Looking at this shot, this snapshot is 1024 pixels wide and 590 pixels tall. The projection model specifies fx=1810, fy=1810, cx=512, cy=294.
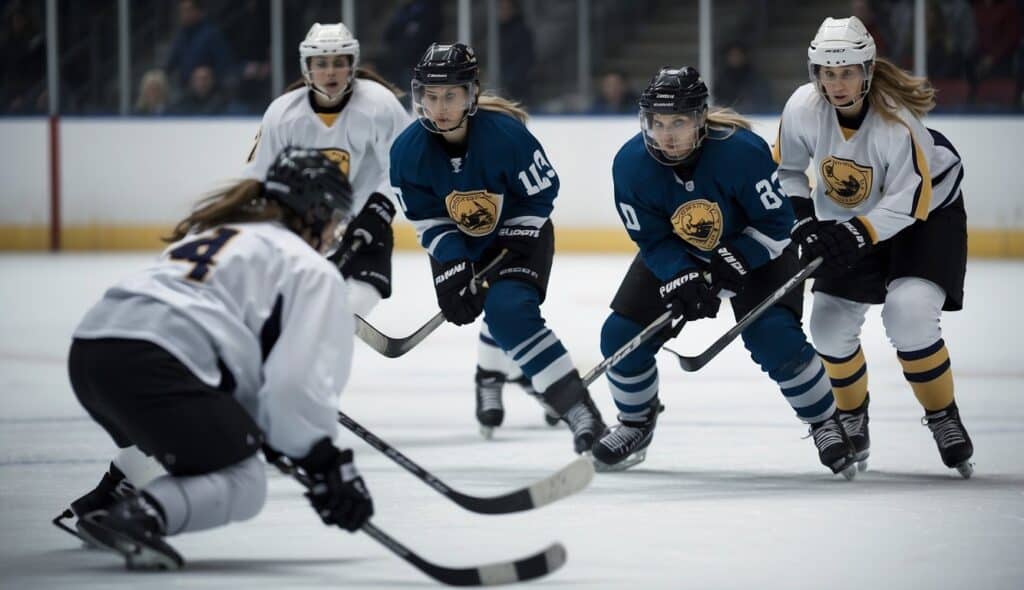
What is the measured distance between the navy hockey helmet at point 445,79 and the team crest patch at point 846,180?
2.54 feet

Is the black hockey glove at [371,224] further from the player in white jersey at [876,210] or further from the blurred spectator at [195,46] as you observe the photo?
the blurred spectator at [195,46]

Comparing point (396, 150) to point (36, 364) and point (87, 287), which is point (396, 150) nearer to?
point (36, 364)

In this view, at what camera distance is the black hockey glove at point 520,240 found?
13.0 ft

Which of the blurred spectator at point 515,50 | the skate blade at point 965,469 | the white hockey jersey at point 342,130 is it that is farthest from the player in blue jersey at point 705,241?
the blurred spectator at point 515,50

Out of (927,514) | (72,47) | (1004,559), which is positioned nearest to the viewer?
(1004,559)

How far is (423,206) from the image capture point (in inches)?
160

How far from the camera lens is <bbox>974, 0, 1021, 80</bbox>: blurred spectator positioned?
8586mm

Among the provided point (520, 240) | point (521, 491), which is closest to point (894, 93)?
point (520, 240)

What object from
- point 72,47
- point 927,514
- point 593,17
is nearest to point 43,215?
point 72,47

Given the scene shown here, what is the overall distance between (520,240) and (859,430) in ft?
2.75

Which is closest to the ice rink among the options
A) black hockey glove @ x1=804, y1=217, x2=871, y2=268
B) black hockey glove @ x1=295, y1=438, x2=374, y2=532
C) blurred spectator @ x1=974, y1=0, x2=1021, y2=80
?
black hockey glove @ x1=295, y1=438, x2=374, y2=532

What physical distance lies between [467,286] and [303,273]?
136 cm

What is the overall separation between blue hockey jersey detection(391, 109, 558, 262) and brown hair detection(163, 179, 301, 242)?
1216 mm

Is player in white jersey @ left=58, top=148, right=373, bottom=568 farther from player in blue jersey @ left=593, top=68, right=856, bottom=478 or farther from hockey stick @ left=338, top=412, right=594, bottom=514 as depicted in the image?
player in blue jersey @ left=593, top=68, right=856, bottom=478
